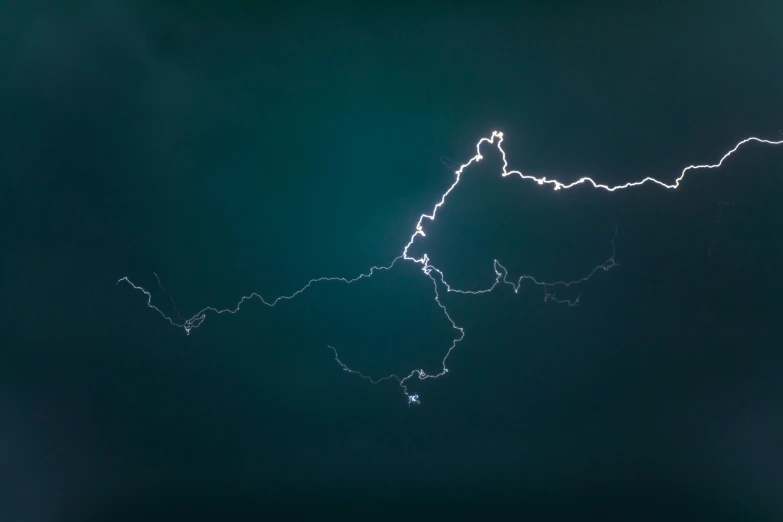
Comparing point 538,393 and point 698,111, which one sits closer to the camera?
point 698,111

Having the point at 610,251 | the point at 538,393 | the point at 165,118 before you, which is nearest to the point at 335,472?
the point at 538,393

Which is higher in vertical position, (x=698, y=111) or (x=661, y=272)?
(x=698, y=111)

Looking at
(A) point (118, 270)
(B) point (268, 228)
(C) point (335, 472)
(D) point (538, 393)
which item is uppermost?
(B) point (268, 228)

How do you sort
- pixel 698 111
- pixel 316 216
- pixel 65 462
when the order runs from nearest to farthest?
pixel 698 111
pixel 316 216
pixel 65 462

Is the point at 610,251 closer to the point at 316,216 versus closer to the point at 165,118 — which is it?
the point at 316,216

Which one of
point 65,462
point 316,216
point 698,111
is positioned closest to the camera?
point 698,111

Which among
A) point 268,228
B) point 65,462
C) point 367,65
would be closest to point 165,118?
point 268,228

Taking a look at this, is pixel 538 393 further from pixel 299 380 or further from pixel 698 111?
pixel 698 111
